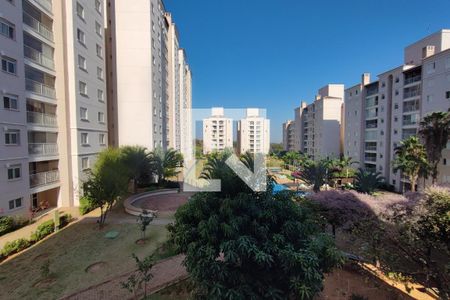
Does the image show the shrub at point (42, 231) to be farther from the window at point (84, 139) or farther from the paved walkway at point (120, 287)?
the window at point (84, 139)

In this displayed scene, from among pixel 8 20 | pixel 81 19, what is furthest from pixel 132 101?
pixel 8 20

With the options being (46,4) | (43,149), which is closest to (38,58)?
(46,4)

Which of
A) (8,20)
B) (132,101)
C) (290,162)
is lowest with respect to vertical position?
(290,162)

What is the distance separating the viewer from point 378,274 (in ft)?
30.8

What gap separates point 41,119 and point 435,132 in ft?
121

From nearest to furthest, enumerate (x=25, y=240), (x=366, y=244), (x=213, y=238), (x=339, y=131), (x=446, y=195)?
(x=213, y=238)
(x=446, y=195)
(x=366, y=244)
(x=25, y=240)
(x=339, y=131)

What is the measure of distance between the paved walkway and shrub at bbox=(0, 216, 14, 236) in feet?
34.5

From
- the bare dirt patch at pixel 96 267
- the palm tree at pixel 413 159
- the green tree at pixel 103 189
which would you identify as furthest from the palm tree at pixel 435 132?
the bare dirt patch at pixel 96 267

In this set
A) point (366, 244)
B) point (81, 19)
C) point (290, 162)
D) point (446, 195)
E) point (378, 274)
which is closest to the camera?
point (446, 195)

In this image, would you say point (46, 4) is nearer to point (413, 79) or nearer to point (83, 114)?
point (83, 114)

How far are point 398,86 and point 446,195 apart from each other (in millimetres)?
34423

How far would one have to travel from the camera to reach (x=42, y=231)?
1353 centimetres

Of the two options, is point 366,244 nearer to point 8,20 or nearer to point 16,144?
point 16,144

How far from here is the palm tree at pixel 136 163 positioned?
24036 millimetres
